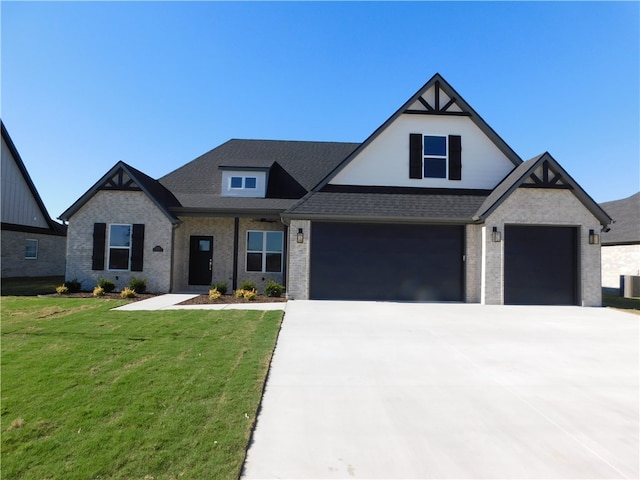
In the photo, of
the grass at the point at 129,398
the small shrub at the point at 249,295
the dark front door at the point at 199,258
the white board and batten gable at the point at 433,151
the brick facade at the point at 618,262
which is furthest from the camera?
the brick facade at the point at 618,262

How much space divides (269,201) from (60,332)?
30.6 ft

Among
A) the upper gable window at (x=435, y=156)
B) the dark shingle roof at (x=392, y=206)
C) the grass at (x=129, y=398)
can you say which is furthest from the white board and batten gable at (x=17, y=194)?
the upper gable window at (x=435, y=156)

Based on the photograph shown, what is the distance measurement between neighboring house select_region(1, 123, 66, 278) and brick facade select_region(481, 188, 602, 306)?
22.7 meters

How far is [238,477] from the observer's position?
2660 mm

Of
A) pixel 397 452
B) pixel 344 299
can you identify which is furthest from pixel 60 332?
pixel 344 299

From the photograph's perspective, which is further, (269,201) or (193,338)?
(269,201)

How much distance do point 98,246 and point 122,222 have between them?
1325mm

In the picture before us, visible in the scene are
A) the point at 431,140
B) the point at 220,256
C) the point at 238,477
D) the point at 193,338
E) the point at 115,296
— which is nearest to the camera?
the point at 238,477

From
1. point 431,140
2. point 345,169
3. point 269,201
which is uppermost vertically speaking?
point 431,140

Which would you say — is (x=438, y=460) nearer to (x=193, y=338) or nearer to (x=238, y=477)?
(x=238, y=477)

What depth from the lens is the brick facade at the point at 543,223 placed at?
11.8m

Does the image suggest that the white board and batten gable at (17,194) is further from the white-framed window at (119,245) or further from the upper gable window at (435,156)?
the upper gable window at (435,156)

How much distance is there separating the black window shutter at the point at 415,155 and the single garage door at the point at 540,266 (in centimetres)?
393

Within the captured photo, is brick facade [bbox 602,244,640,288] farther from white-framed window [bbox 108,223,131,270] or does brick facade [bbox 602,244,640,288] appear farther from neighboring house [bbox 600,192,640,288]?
white-framed window [bbox 108,223,131,270]
